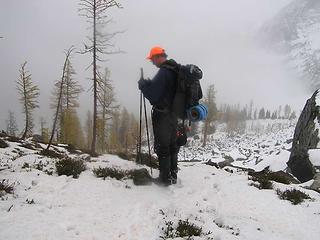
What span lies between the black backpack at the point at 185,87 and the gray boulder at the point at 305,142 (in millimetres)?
8682

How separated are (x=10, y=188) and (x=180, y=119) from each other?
3.59 m

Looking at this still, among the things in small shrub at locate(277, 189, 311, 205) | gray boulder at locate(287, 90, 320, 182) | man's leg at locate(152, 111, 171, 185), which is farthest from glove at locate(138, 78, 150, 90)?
gray boulder at locate(287, 90, 320, 182)

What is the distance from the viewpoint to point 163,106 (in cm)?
677

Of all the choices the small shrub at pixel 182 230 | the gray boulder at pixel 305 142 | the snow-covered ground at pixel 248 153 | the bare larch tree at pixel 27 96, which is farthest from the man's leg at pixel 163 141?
the bare larch tree at pixel 27 96

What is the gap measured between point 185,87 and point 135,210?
9.01 ft

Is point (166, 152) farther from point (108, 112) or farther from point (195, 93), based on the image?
point (108, 112)

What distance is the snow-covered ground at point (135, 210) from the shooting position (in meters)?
4.16

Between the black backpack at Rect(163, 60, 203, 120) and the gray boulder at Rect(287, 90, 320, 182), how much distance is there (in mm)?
8682

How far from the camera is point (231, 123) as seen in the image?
512ft

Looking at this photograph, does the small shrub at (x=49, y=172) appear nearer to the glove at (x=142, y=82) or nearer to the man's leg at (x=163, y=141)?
the man's leg at (x=163, y=141)

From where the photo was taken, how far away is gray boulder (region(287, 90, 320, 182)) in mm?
13867

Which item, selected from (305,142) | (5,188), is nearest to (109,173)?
(5,188)

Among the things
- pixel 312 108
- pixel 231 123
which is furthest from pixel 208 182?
pixel 231 123

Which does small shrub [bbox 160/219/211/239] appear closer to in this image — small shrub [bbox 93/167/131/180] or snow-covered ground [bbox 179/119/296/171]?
small shrub [bbox 93/167/131/180]
